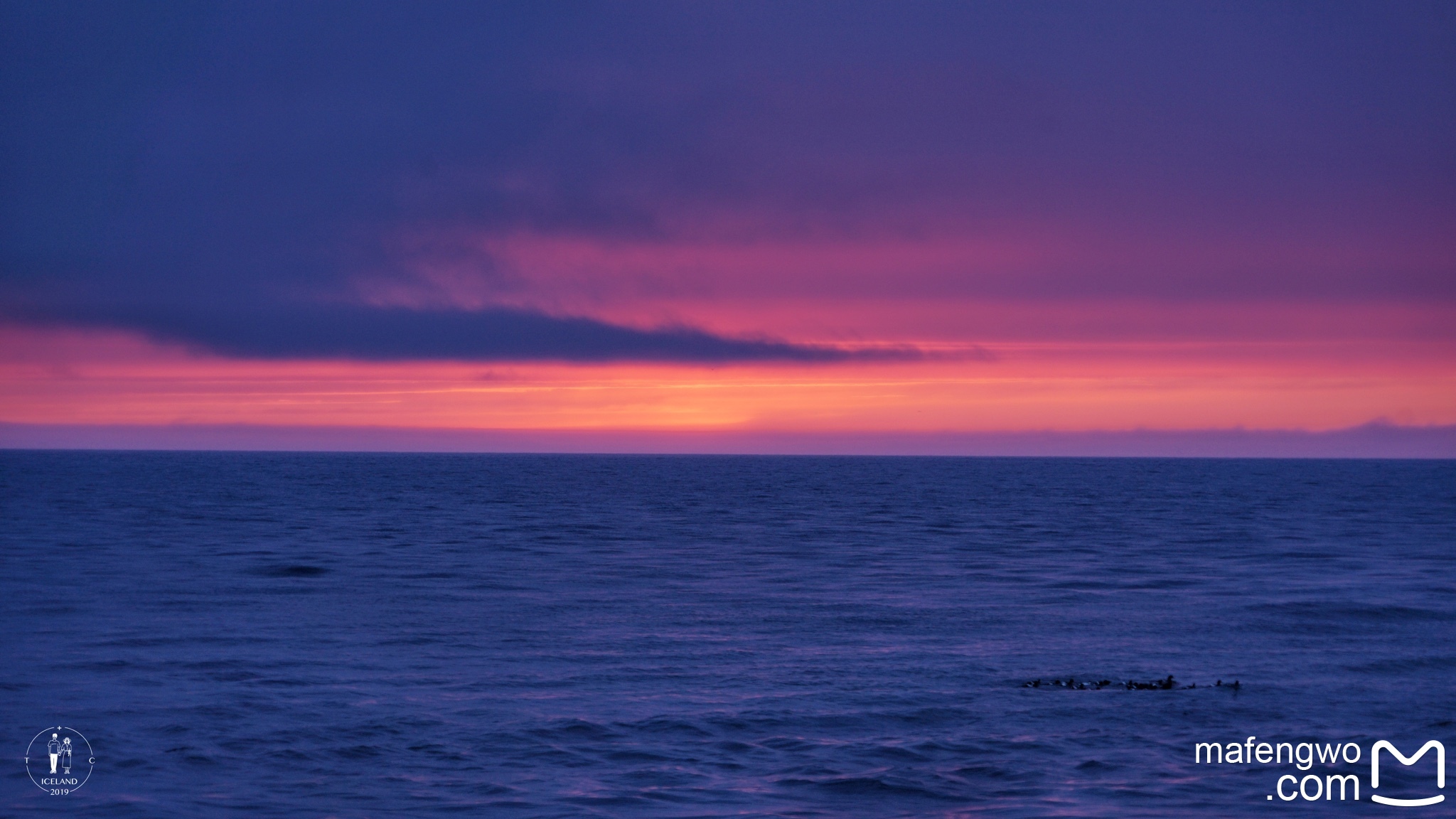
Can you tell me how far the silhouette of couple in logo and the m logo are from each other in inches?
740

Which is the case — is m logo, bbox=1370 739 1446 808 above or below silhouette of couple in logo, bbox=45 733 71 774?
above

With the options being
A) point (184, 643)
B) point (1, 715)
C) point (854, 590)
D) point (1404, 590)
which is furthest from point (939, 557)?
point (1, 715)

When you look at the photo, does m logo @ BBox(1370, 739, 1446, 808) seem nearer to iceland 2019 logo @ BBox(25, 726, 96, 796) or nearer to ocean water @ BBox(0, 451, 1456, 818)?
ocean water @ BBox(0, 451, 1456, 818)

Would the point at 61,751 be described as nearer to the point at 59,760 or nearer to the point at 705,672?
the point at 59,760

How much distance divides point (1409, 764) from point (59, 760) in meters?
20.3

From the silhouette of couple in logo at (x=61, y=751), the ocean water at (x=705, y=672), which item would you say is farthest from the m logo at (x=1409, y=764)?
the silhouette of couple in logo at (x=61, y=751)

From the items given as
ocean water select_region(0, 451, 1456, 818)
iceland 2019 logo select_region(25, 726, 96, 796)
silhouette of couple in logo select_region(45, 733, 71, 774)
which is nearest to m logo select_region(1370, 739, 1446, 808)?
ocean water select_region(0, 451, 1456, 818)

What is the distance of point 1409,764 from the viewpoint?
16656 mm

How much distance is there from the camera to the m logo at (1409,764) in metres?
15.1

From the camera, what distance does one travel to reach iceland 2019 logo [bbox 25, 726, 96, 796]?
51.7ft

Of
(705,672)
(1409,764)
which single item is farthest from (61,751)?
(1409,764)

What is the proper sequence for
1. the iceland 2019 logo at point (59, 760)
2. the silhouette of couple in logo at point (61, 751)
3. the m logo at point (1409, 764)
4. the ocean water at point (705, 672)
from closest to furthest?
the m logo at point (1409, 764)
the ocean water at point (705, 672)
the iceland 2019 logo at point (59, 760)
the silhouette of couple in logo at point (61, 751)

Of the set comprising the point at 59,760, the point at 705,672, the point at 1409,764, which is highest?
the point at 1409,764

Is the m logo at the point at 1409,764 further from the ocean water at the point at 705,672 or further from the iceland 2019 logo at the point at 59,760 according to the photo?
the iceland 2019 logo at the point at 59,760
